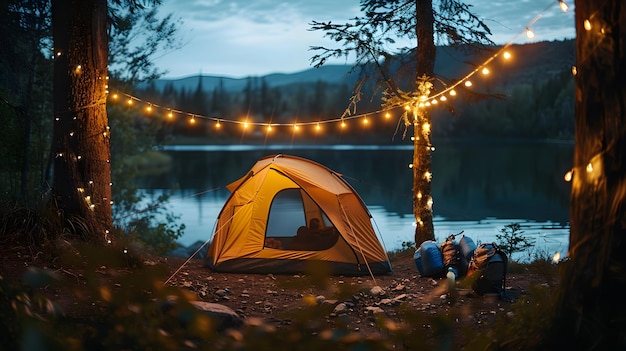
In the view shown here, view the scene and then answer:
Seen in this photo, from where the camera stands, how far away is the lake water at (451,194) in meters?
20.5

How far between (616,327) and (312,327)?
199 cm

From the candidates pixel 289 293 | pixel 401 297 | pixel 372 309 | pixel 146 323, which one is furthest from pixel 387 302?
pixel 146 323

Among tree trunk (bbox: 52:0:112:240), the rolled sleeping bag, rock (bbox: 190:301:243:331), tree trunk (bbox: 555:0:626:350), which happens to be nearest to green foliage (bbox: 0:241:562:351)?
tree trunk (bbox: 555:0:626:350)

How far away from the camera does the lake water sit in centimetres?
2053

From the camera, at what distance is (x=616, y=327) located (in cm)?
337

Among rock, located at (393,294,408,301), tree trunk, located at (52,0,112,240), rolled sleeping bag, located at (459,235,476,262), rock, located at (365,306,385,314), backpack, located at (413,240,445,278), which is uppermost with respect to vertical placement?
tree trunk, located at (52,0,112,240)

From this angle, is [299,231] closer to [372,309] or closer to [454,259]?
[454,259]

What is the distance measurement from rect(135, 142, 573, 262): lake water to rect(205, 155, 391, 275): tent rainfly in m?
2.11

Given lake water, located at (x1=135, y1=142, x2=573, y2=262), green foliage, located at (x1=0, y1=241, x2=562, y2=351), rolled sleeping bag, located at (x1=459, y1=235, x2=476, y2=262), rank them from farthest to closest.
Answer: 1. lake water, located at (x1=135, y1=142, x2=573, y2=262)
2. rolled sleeping bag, located at (x1=459, y1=235, x2=476, y2=262)
3. green foliage, located at (x1=0, y1=241, x2=562, y2=351)

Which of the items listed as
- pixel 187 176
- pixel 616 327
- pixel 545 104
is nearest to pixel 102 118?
pixel 616 327

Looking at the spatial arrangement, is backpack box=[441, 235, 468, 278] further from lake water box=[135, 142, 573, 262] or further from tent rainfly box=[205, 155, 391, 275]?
lake water box=[135, 142, 573, 262]

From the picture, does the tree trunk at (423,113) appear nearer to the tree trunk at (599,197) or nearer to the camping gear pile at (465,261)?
the camping gear pile at (465,261)

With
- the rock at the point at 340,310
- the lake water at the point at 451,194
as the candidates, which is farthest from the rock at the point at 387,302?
the lake water at the point at 451,194

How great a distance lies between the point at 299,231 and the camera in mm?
9188
